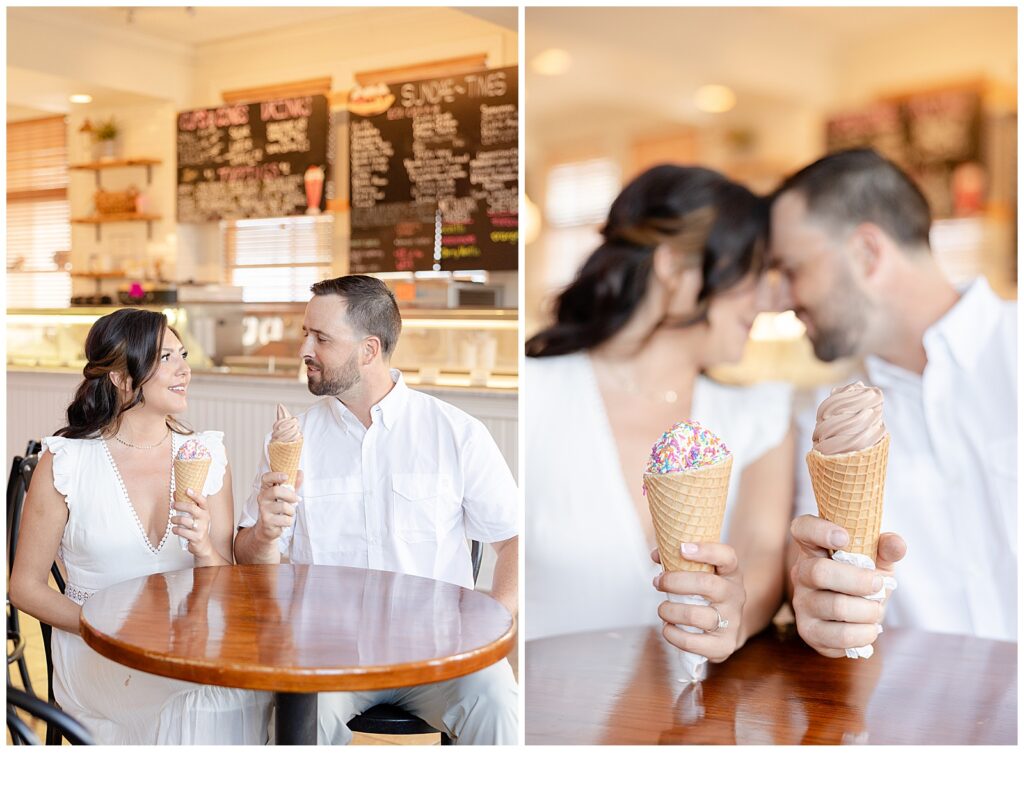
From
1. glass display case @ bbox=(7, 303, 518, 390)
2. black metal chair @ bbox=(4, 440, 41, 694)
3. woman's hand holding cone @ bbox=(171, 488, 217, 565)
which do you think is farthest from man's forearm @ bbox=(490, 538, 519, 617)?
glass display case @ bbox=(7, 303, 518, 390)

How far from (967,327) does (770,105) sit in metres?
0.75

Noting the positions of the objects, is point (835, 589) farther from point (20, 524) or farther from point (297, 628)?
point (20, 524)

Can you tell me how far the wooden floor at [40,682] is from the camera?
2.85 meters

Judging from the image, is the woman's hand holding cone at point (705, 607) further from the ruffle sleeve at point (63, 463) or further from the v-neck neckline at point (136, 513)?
the ruffle sleeve at point (63, 463)

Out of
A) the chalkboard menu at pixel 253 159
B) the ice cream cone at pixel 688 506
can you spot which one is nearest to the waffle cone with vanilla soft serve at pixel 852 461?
the ice cream cone at pixel 688 506

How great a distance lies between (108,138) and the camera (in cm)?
593

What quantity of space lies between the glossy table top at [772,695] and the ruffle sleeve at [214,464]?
0.83 m

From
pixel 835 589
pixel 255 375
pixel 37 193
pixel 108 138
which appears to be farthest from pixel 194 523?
pixel 37 193

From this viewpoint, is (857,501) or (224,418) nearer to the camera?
(857,501)

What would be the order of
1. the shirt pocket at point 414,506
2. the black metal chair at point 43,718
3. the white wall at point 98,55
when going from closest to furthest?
the black metal chair at point 43,718 < the shirt pocket at point 414,506 < the white wall at point 98,55

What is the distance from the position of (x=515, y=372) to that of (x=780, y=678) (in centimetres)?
188

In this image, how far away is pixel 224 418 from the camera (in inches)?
150
